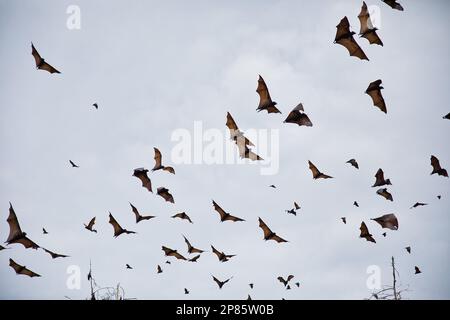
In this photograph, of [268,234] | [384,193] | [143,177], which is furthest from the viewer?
[143,177]

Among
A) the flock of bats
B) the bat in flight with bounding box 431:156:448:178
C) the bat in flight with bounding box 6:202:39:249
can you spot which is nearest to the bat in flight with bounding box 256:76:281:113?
the flock of bats

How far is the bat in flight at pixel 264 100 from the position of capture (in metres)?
9.76

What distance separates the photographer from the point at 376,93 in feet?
32.0

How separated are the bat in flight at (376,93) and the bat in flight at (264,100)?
2.47 meters

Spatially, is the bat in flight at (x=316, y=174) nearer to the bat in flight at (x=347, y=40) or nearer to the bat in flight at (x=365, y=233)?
the bat in flight at (x=365, y=233)

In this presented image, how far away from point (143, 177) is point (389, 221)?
7.77 metres

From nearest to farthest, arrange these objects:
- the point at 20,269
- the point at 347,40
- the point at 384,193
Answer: the point at 347,40 → the point at 20,269 → the point at 384,193

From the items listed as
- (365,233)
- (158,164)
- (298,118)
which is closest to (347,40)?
(298,118)

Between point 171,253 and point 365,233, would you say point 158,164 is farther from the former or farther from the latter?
point 365,233

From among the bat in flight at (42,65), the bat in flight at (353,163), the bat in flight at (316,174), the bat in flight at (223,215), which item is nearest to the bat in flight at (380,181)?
the bat in flight at (316,174)
